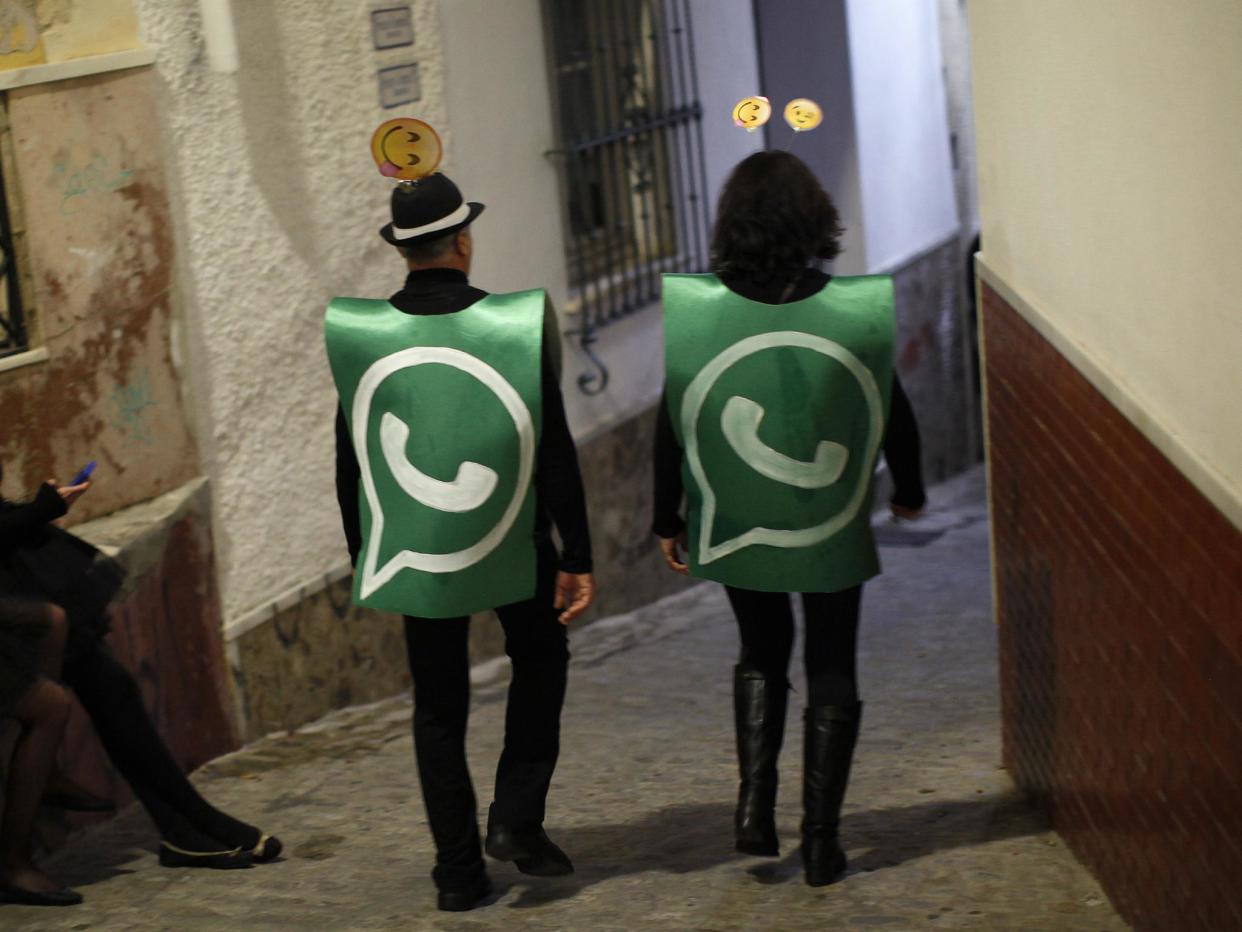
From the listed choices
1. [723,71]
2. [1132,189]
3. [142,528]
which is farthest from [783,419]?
[723,71]

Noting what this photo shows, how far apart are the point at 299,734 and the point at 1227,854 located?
12.2 feet

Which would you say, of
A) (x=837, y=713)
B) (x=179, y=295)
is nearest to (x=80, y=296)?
(x=179, y=295)

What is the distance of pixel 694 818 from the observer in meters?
4.84

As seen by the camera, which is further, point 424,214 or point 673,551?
point 673,551

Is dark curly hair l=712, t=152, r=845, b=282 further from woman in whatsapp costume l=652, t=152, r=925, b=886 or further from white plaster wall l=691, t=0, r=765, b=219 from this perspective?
white plaster wall l=691, t=0, r=765, b=219

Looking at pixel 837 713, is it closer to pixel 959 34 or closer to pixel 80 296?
pixel 80 296

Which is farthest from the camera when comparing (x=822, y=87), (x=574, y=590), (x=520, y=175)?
(x=822, y=87)

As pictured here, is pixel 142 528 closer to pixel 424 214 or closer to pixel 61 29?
pixel 61 29

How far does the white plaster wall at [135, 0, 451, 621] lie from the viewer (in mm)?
5688

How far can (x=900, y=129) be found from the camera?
39.4ft

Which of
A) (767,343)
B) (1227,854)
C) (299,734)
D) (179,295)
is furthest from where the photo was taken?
(299,734)

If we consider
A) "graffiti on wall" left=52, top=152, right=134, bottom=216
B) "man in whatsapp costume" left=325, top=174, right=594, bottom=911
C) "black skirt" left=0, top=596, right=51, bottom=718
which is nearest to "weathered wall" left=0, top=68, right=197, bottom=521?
"graffiti on wall" left=52, top=152, right=134, bottom=216

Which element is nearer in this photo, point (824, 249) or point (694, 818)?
point (824, 249)

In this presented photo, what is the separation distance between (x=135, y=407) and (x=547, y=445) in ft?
6.54
